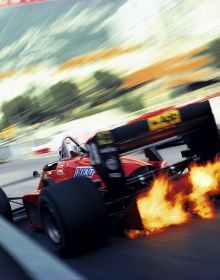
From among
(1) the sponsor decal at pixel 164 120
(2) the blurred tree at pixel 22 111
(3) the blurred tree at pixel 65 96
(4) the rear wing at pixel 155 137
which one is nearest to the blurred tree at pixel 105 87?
(3) the blurred tree at pixel 65 96

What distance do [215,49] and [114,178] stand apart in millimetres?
15723

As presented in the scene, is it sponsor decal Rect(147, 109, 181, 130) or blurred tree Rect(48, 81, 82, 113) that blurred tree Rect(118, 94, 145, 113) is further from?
sponsor decal Rect(147, 109, 181, 130)

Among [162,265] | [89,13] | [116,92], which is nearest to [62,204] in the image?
[162,265]

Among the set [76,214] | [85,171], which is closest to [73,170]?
[85,171]

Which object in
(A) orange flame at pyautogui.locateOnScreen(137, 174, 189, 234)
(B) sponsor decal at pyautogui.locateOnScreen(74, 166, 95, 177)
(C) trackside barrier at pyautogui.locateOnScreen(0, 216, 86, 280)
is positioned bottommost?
(A) orange flame at pyautogui.locateOnScreen(137, 174, 189, 234)

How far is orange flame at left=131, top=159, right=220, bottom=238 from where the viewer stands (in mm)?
4422

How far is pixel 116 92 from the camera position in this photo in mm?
19172

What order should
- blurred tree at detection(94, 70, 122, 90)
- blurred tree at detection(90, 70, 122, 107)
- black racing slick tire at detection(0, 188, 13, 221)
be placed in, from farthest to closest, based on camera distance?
blurred tree at detection(94, 70, 122, 90), blurred tree at detection(90, 70, 122, 107), black racing slick tire at detection(0, 188, 13, 221)

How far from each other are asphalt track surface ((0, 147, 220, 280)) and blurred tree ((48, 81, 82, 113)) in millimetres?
14049

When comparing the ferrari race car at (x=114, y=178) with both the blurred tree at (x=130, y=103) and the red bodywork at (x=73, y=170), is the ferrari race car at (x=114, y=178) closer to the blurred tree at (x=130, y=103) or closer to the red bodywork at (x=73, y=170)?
the red bodywork at (x=73, y=170)

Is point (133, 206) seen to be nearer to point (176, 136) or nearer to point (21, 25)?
point (176, 136)

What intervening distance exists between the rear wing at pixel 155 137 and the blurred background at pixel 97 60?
12.9m

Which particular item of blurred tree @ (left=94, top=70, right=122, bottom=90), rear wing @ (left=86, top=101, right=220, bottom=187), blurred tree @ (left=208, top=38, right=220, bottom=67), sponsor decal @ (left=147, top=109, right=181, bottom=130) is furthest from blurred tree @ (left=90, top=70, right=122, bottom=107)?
sponsor decal @ (left=147, top=109, right=181, bottom=130)

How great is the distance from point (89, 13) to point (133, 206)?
16990 mm
